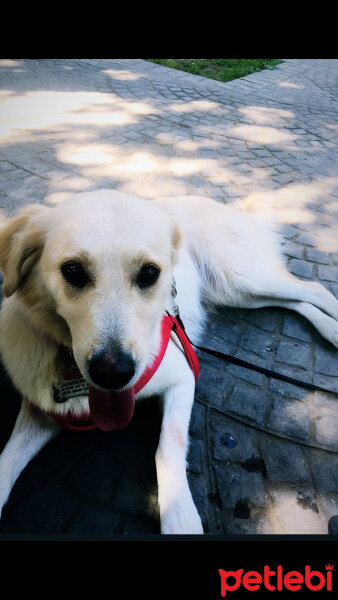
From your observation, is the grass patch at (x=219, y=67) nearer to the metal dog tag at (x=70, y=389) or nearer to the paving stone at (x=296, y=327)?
the paving stone at (x=296, y=327)

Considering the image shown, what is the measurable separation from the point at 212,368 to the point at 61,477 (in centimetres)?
118

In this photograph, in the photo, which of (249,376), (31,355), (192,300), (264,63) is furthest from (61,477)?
(264,63)

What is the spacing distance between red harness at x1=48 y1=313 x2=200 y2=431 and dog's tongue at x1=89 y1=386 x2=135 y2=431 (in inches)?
6.7

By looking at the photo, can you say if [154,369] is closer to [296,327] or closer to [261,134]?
[296,327]

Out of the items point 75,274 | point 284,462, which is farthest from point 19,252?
point 284,462

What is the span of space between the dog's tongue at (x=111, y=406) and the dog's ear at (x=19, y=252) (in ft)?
2.06

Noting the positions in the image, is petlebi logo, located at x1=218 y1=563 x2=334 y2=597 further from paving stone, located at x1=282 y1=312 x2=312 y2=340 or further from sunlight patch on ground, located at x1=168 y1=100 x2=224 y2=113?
sunlight patch on ground, located at x1=168 y1=100 x2=224 y2=113

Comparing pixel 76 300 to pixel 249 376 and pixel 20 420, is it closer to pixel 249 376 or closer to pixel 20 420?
pixel 20 420

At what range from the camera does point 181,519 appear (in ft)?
5.17

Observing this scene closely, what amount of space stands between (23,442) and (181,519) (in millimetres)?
875

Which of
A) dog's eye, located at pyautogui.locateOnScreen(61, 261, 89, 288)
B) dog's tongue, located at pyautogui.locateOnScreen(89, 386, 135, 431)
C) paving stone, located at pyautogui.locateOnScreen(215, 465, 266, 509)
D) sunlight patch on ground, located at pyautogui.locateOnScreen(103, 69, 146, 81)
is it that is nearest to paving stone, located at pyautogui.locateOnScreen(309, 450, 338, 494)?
paving stone, located at pyautogui.locateOnScreen(215, 465, 266, 509)

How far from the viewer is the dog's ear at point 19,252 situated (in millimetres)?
1641

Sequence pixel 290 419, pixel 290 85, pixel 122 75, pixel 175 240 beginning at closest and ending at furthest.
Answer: pixel 175 240
pixel 290 419
pixel 122 75
pixel 290 85

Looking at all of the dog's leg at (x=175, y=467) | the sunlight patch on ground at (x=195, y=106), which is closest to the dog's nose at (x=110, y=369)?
the dog's leg at (x=175, y=467)
